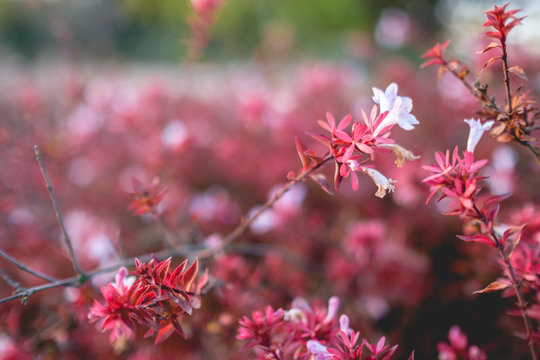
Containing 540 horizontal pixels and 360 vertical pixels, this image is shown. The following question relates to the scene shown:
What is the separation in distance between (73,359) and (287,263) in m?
0.91

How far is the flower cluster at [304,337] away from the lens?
703mm

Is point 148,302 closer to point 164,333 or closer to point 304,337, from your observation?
point 164,333

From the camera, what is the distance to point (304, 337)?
2.59ft

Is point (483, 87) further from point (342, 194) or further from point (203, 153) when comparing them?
point (203, 153)

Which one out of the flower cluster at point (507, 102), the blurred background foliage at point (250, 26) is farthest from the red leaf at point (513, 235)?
the blurred background foliage at point (250, 26)

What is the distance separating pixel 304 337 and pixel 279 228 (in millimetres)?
939

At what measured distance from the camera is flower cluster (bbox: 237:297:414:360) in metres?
0.70

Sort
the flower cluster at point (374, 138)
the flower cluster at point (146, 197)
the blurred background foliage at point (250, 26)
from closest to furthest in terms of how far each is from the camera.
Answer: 1. the flower cluster at point (374, 138)
2. the flower cluster at point (146, 197)
3. the blurred background foliage at point (250, 26)

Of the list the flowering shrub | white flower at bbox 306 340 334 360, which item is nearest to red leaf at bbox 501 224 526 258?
the flowering shrub

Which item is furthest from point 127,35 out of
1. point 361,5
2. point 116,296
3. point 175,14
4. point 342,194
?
point 116,296

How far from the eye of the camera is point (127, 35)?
14258 mm

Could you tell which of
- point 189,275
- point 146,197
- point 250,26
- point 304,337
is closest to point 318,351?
point 304,337

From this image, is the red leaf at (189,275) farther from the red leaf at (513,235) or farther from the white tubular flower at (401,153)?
the red leaf at (513,235)

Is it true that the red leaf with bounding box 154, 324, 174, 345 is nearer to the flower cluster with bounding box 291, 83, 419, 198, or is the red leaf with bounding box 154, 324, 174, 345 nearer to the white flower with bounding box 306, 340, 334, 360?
the white flower with bounding box 306, 340, 334, 360
